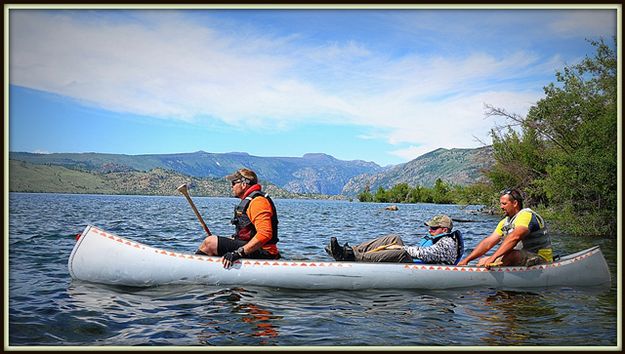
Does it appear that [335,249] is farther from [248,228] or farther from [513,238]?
[513,238]

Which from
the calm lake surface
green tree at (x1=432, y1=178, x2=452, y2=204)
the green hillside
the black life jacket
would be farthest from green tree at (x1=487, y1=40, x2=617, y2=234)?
green tree at (x1=432, y1=178, x2=452, y2=204)

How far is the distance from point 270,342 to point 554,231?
2068 cm

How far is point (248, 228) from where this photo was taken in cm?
926

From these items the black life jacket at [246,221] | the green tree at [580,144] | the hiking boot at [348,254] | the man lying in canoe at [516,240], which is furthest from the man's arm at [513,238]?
the green tree at [580,144]

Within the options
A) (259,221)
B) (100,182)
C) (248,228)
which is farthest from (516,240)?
(100,182)

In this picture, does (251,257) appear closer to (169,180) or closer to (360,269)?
(360,269)

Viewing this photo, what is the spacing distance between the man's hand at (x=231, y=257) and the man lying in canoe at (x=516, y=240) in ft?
13.3

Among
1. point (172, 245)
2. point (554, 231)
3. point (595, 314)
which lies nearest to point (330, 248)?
point (595, 314)

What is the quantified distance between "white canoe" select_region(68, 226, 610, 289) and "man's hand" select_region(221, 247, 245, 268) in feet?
0.37

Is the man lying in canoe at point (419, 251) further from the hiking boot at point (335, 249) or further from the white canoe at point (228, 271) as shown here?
the white canoe at point (228, 271)

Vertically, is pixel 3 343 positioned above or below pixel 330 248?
below

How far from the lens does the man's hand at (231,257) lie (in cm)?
901

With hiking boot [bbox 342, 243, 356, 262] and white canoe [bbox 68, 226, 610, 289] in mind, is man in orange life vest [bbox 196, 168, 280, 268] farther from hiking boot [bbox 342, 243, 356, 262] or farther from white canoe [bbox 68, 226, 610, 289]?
hiking boot [bbox 342, 243, 356, 262]

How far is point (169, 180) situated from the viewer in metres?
127
